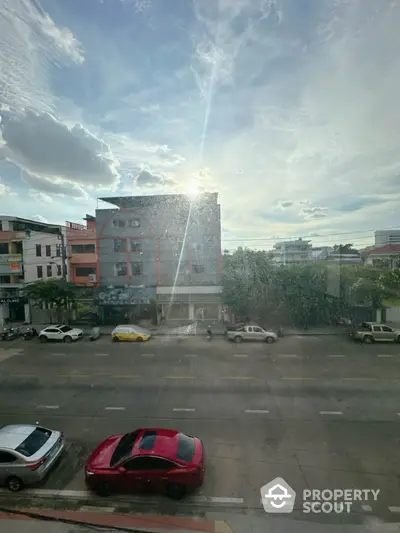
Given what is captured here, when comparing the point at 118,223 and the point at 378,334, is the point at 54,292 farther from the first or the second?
the point at 378,334

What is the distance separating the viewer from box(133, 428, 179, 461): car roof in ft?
21.7

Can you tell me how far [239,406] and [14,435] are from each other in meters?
6.50

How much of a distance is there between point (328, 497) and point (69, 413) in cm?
794

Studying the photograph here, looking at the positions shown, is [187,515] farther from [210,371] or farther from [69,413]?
[210,371]

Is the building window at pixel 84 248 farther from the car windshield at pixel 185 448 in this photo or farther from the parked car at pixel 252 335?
the car windshield at pixel 185 448

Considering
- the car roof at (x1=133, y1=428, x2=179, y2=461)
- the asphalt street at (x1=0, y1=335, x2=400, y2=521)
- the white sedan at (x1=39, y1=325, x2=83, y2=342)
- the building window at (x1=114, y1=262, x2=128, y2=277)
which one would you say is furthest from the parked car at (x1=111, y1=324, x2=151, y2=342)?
the car roof at (x1=133, y1=428, x2=179, y2=461)

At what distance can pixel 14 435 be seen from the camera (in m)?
7.53

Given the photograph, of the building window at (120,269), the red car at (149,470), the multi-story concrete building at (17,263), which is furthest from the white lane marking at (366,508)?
the multi-story concrete building at (17,263)

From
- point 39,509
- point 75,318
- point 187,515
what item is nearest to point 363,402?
point 187,515

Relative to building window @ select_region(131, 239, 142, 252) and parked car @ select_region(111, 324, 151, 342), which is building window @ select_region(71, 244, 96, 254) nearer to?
building window @ select_region(131, 239, 142, 252)

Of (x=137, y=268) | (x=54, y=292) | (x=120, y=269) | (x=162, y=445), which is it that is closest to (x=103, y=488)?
(x=162, y=445)

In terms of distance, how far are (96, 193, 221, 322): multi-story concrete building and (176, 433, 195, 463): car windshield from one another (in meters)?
17.7

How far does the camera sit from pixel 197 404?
416 inches

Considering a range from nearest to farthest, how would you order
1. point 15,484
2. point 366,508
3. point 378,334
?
1. point 366,508
2. point 15,484
3. point 378,334
